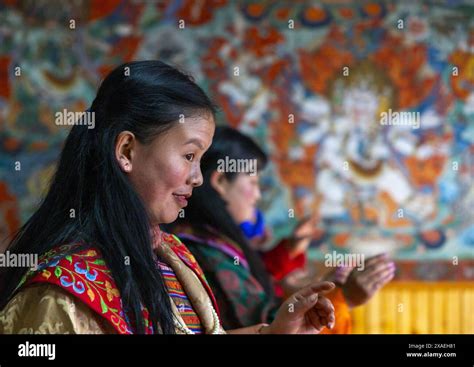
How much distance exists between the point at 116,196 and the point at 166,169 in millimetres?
107

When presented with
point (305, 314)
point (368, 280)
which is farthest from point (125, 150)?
point (368, 280)

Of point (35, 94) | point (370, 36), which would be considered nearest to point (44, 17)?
point (35, 94)

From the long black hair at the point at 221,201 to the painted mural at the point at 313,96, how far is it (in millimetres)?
2338

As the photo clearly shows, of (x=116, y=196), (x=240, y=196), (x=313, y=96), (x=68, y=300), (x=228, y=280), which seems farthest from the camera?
(x=313, y=96)

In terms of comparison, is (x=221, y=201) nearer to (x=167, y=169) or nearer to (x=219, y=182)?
(x=219, y=182)

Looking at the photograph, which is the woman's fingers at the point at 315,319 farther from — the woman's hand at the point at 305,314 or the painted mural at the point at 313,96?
the painted mural at the point at 313,96

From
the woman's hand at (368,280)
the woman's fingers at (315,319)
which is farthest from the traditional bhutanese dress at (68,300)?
the woman's hand at (368,280)

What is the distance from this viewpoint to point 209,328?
1.66 m

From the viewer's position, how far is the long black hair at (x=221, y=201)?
8.98 ft

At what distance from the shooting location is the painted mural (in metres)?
5.34

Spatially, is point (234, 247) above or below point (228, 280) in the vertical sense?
above

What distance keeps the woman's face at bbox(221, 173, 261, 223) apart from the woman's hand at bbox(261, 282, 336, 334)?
1.26 metres

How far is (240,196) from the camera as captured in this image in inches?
119
